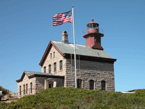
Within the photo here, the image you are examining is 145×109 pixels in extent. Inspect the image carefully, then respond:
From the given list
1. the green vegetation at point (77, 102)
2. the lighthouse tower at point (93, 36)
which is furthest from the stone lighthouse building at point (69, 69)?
the green vegetation at point (77, 102)

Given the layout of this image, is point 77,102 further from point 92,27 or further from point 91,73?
point 92,27

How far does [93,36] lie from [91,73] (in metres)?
8.58

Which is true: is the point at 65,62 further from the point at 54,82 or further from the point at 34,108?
the point at 34,108

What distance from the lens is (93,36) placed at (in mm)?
37312

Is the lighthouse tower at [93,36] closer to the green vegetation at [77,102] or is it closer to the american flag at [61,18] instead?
the american flag at [61,18]

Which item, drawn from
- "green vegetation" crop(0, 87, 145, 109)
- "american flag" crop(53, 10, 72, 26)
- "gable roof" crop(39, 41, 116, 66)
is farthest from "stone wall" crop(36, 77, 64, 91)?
"green vegetation" crop(0, 87, 145, 109)

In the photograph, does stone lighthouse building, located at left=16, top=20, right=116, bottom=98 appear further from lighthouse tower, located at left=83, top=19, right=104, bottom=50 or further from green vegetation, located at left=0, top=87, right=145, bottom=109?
green vegetation, located at left=0, top=87, right=145, bottom=109

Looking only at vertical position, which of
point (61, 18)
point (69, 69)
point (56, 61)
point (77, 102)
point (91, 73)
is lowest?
point (77, 102)

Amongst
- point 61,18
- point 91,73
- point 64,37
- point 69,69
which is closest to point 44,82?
point 69,69

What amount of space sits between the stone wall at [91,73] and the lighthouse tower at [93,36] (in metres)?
4.70

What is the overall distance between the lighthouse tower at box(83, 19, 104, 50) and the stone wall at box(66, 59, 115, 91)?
4705 mm

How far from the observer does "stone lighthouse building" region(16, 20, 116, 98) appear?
29052 millimetres

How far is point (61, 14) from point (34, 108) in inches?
595

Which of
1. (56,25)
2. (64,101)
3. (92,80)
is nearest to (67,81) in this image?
(92,80)
